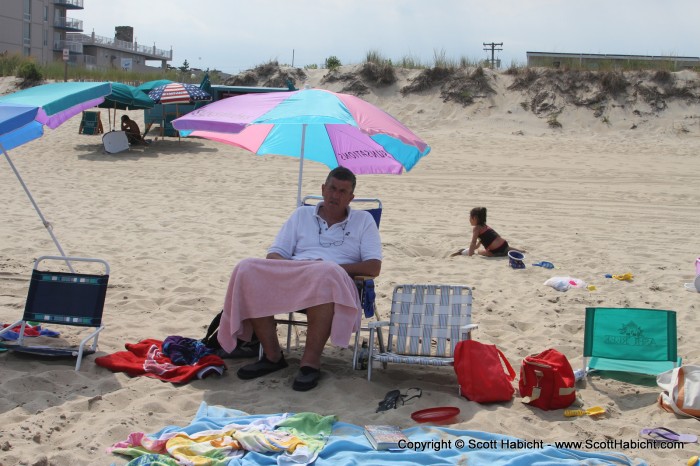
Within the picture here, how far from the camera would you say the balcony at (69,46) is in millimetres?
63969

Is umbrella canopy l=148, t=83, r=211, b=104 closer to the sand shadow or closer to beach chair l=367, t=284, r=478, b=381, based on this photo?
the sand shadow

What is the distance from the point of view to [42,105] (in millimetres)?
4547

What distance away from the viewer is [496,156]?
1622 centimetres

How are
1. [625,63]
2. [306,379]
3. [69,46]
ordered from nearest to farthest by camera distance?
[306,379] < [625,63] < [69,46]

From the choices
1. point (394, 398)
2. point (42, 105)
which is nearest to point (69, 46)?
point (42, 105)

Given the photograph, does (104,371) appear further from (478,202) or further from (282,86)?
(282,86)

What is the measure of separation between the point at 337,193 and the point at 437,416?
1613mm

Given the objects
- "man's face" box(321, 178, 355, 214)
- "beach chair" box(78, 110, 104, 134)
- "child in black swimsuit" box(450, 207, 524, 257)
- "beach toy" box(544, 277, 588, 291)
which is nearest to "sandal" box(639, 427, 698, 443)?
"man's face" box(321, 178, 355, 214)

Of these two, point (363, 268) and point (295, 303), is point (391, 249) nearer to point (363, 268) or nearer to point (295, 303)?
point (363, 268)

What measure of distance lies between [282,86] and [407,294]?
21308mm

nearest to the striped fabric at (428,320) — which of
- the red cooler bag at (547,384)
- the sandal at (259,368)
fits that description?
the red cooler bag at (547,384)

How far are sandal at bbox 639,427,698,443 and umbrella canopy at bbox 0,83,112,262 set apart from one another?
3.82 meters

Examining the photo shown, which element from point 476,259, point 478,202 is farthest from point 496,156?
point 476,259

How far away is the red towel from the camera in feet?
14.8
